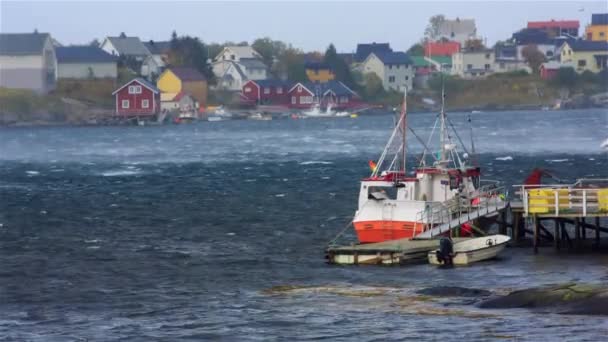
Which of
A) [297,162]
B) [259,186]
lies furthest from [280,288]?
[297,162]

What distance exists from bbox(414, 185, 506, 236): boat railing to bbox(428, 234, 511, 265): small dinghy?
5.79 feet

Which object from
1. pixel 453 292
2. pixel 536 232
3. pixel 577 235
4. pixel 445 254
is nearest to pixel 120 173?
pixel 577 235

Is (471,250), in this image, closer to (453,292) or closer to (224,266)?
(453,292)

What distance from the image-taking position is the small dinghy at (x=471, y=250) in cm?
4966

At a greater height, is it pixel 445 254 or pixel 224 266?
pixel 445 254

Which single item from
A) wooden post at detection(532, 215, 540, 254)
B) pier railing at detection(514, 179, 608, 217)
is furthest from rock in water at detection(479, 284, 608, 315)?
wooden post at detection(532, 215, 540, 254)

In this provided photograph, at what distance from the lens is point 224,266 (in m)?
53.1

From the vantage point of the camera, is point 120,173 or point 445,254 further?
point 120,173

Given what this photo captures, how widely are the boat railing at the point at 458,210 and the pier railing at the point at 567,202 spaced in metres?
2.57

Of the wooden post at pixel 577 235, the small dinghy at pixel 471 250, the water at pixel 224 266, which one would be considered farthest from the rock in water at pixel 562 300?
the wooden post at pixel 577 235

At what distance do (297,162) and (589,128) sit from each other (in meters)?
68.8

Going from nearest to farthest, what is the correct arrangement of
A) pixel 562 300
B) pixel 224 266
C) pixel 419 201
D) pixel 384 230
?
pixel 562 300, pixel 224 266, pixel 384 230, pixel 419 201

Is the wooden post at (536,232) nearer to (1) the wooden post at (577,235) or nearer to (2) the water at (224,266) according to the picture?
(2) the water at (224,266)

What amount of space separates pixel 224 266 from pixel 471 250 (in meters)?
8.98
